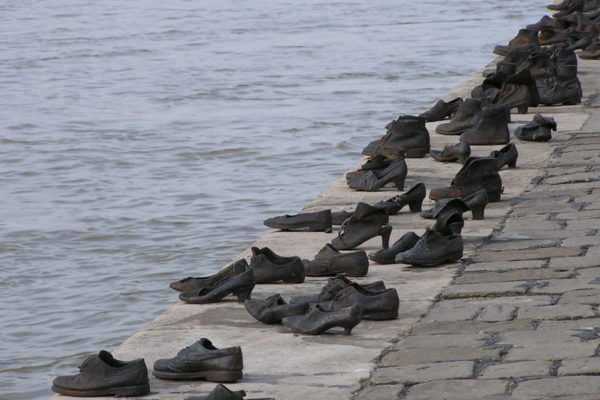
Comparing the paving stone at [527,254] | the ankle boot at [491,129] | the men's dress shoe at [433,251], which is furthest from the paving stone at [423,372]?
the ankle boot at [491,129]

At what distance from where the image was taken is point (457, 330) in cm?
441

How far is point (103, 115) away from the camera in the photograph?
13.0m

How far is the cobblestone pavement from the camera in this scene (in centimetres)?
381

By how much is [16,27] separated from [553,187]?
17711 millimetres

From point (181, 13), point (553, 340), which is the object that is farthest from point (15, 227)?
point (181, 13)

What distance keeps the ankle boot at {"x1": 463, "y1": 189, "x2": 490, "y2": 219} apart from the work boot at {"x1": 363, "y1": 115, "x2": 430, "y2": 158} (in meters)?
1.77

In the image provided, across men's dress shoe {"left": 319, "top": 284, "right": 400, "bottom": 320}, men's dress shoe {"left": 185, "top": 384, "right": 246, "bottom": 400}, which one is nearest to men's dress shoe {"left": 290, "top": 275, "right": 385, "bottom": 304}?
men's dress shoe {"left": 319, "top": 284, "right": 400, "bottom": 320}

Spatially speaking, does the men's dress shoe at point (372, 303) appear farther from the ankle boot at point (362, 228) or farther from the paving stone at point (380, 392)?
the ankle boot at point (362, 228)

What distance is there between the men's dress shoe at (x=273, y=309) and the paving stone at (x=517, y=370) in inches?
34.7

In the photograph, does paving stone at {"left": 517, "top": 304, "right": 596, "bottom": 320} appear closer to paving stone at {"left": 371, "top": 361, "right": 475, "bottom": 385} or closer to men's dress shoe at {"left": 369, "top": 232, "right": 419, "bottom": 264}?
paving stone at {"left": 371, "top": 361, "right": 475, "bottom": 385}

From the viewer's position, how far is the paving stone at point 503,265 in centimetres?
524

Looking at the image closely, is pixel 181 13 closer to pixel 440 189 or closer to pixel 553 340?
pixel 440 189

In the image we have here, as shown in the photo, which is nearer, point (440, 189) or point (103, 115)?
point (440, 189)

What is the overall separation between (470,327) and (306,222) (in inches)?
75.3
